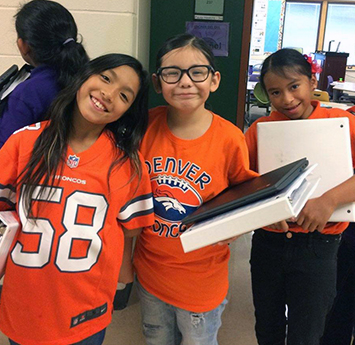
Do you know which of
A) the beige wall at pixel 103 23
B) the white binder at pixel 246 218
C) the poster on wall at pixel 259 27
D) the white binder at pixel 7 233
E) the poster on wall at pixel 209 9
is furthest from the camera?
the poster on wall at pixel 259 27

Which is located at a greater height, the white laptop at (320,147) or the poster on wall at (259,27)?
the poster on wall at (259,27)

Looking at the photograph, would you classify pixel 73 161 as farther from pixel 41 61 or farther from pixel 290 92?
pixel 290 92

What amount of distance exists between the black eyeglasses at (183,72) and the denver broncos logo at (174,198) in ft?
0.87

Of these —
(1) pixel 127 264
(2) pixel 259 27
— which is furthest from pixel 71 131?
(2) pixel 259 27

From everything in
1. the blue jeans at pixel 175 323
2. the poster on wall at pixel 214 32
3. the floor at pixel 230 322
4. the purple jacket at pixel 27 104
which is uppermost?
the poster on wall at pixel 214 32

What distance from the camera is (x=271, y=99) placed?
1.15 metres

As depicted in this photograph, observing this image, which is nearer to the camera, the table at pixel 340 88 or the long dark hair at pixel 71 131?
the long dark hair at pixel 71 131

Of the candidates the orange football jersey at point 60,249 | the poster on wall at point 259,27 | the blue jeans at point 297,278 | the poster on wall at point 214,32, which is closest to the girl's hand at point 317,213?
the blue jeans at point 297,278

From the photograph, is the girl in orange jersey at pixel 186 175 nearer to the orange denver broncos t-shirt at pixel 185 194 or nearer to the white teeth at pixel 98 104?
the orange denver broncos t-shirt at pixel 185 194

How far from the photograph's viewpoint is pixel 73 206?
91 cm

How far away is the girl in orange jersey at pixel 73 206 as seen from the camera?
901 mm

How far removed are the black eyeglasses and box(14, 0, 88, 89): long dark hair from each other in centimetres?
29

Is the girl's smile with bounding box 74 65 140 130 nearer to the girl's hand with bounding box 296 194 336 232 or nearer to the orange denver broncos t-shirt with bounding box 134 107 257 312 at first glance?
the orange denver broncos t-shirt with bounding box 134 107 257 312

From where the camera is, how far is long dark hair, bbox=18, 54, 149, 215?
2.97ft
